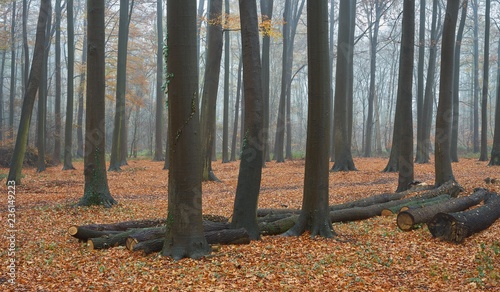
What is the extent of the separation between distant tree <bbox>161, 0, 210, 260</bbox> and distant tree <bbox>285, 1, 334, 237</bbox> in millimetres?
2205

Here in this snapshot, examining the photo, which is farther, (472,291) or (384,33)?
(384,33)

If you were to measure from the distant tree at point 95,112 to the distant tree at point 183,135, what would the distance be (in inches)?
211

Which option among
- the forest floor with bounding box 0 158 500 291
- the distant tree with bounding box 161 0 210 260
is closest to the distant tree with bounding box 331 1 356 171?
the forest floor with bounding box 0 158 500 291

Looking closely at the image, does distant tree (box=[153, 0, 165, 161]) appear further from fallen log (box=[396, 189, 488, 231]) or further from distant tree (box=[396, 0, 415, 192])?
fallen log (box=[396, 189, 488, 231])

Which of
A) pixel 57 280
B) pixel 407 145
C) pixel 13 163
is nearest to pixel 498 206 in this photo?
pixel 407 145

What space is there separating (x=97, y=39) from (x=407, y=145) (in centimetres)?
864

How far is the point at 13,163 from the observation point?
46.5 ft

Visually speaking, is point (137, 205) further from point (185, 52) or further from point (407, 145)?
point (407, 145)

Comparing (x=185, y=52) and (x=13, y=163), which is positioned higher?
(x=185, y=52)

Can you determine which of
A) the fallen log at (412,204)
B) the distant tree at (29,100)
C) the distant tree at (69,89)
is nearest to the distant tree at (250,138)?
the fallen log at (412,204)

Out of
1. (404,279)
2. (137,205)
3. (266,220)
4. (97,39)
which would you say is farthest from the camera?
(137,205)

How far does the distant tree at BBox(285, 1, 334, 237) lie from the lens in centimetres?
748

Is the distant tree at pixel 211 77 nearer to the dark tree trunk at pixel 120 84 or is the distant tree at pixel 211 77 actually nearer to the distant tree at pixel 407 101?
the distant tree at pixel 407 101

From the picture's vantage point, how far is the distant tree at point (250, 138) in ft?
24.0
